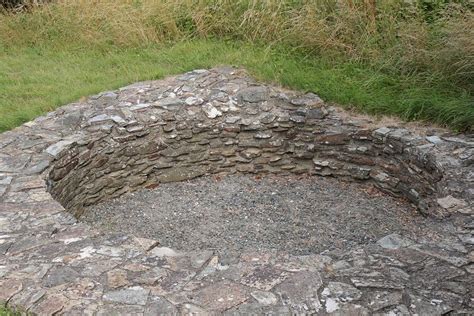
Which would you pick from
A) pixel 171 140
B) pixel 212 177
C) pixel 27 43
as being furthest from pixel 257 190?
pixel 27 43

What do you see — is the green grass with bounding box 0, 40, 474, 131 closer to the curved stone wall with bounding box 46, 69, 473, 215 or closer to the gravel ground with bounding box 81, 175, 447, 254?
the curved stone wall with bounding box 46, 69, 473, 215

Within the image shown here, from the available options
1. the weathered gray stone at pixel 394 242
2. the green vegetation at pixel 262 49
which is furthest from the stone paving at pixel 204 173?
the green vegetation at pixel 262 49

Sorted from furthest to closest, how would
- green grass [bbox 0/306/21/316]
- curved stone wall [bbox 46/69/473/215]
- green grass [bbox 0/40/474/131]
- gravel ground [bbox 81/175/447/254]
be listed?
green grass [bbox 0/40/474/131], curved stone wall [bbox 46/69/473/215], gravel ground [bbox 81/175/447/254], green grass [bbox 0/306/21/316]

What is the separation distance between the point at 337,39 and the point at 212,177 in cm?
224

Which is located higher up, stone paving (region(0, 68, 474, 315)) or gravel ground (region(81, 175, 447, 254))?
stone paving (region(0, 68, 474, 315))

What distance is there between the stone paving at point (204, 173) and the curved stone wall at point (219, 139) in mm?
11

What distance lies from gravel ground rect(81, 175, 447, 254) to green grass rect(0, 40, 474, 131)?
0.92 meters

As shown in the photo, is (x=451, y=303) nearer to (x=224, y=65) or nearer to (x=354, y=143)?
(x=354, y=143)

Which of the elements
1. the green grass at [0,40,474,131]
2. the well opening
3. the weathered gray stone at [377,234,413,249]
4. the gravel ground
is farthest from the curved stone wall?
the weathered gray stone at [377,234,413,249]

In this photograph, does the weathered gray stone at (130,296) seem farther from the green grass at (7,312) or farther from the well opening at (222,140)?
the well opening at (222,140)

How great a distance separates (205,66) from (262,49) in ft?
2.56

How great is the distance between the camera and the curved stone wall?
553 cm

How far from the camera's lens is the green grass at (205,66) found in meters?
5.76

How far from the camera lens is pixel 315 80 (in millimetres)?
6355
